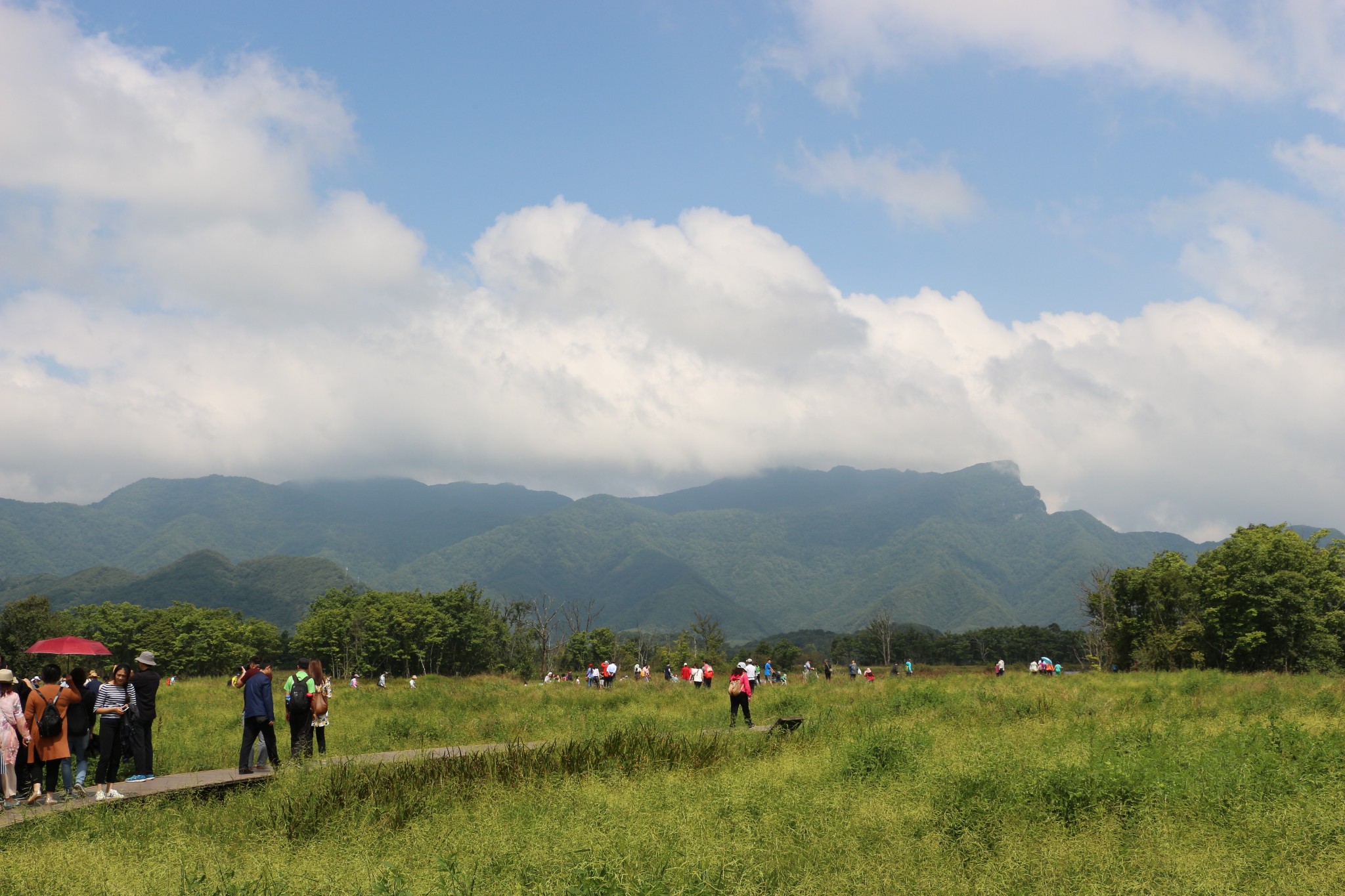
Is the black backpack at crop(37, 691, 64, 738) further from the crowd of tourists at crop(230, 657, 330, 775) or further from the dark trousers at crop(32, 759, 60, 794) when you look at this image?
the crowd of tourists at crop(230, 657, 330, 775)

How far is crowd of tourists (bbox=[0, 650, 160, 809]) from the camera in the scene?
11.7 meters

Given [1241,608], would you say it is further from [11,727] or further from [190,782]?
[11,727]

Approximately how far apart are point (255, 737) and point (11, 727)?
133 inches

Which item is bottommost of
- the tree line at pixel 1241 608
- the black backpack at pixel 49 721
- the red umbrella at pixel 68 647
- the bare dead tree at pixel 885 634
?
the bare dead tree at pixel 885 634

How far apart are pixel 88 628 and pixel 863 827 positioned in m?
136

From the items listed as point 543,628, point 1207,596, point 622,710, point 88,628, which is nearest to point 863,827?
point 622,710

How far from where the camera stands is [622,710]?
81.7ft

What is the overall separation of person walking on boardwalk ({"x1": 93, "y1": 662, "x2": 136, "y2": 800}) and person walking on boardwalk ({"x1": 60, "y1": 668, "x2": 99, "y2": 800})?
0.17m

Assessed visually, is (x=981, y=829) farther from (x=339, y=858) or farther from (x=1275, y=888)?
(x=339, y=858)

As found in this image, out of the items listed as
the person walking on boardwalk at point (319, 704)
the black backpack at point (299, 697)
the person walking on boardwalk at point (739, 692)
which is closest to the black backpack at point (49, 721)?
the black backpack at point (299, 697)

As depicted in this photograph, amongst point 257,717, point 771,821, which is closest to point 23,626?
point 257,717

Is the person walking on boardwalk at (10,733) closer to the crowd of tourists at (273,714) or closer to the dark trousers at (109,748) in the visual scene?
the dark trousers at (109,748)

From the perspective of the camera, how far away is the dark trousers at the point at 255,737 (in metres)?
13.5

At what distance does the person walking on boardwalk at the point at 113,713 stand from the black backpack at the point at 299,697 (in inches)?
103
